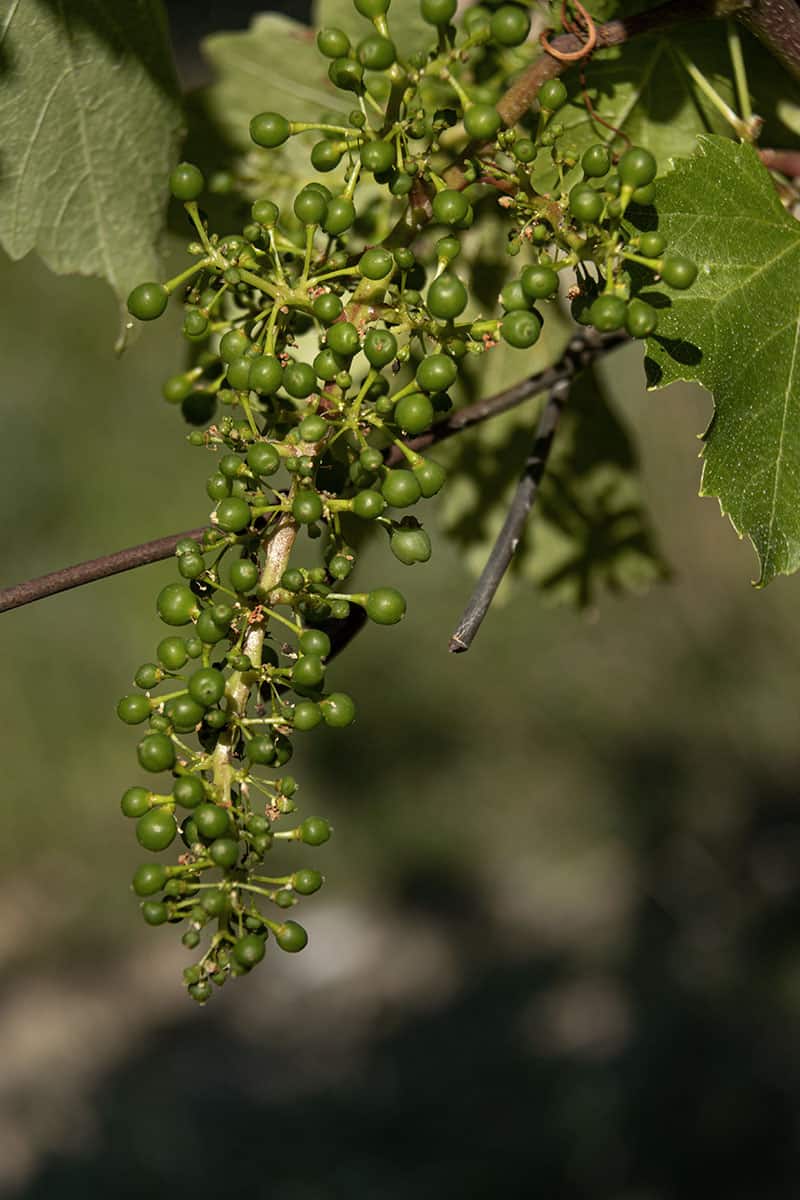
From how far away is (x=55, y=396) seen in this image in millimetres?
5598

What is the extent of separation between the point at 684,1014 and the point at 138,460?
292cm

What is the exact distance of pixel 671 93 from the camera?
1000 mm

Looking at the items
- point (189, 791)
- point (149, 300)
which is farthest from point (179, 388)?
point (189, 791)

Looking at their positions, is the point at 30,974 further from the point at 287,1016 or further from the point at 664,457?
the point at 664,457

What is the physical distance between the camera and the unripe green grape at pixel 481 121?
736 mm

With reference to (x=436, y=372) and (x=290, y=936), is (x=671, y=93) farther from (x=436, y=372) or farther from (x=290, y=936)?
(x=290, y=936)

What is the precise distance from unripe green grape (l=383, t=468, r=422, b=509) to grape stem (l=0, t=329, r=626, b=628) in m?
0.07

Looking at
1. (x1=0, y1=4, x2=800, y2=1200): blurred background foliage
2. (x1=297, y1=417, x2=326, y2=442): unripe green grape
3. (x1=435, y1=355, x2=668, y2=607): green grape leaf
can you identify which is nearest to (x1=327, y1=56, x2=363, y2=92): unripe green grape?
(x1=297, y1=417, x2=326, y2=442): unripe green grape

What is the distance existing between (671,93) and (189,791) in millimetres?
639

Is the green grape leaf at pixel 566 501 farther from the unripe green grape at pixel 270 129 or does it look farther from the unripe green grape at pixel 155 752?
the unripe green grape at pixel 155 752

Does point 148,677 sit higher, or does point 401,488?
point 401,488

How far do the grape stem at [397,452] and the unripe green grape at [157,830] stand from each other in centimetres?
13

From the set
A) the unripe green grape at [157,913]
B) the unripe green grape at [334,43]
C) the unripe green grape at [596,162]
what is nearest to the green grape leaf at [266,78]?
the unripe green grape at [334,43]

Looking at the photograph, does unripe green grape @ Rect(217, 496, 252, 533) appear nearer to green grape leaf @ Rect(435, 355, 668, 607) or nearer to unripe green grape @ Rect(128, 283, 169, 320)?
unripe green grape @ Rect(128, 283, 169, 320)
